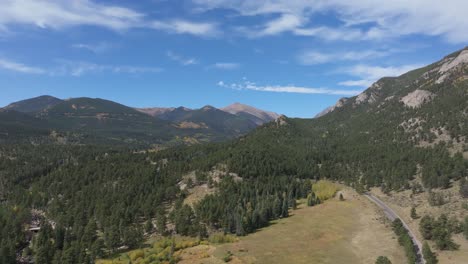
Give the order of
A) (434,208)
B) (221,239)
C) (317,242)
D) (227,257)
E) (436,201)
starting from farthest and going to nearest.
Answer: (436,201) → (434,208) → (221,239) → (317,242) → (227,257)

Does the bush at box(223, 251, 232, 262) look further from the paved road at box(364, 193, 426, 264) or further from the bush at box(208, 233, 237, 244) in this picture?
the paved road at box(364, 193, 426, 264)

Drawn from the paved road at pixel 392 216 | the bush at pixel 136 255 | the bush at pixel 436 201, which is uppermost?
the bush at pixel 436 201

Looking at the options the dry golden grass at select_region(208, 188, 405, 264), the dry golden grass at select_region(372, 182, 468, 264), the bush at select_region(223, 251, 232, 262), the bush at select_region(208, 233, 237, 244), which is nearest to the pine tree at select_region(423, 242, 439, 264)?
the dry golden grass at select_region(372, 182, 468, 264)

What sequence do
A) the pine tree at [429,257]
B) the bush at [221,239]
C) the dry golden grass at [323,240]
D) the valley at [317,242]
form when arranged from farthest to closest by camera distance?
1. the bush at [221,239]
2. the valley at [317,242]
3. the dry golden grass at [323,240]
4. the pine tree at [429,257]

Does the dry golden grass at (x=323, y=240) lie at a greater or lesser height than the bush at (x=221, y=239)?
greater

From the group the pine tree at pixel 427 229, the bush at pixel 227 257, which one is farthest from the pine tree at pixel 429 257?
the bush at pixel 227 257

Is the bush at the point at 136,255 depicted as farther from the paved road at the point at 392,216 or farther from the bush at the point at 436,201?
the bush at the point at 436,201

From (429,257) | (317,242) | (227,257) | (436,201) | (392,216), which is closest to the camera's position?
(429,257)

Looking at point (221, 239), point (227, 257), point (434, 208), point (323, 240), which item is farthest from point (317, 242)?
point (434, 208)

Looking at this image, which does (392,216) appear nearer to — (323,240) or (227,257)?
(323,240)

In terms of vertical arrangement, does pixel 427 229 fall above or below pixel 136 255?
above

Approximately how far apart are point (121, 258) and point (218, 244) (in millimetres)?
32430

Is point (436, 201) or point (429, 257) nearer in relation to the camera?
point (429, 257)

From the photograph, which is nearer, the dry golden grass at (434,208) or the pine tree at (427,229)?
the dry golden grass at (434,208)
